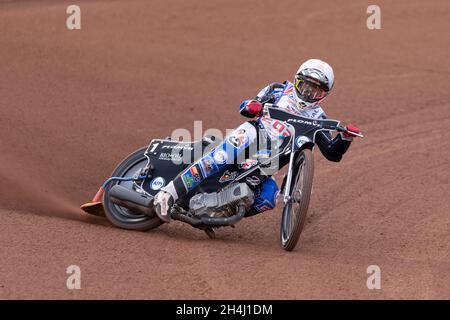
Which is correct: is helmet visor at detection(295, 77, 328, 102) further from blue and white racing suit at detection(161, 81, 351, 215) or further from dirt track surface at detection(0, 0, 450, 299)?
dirt track surface at detection(0, 0, 450, 299)

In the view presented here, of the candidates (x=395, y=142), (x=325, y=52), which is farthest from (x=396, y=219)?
(x=325, y=52)

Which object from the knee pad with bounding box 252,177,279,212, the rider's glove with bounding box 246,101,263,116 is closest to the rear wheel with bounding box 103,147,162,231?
the knee pad with bounding box 252,177,279,212

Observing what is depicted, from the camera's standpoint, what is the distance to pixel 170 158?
1119cm

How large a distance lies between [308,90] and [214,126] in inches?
222

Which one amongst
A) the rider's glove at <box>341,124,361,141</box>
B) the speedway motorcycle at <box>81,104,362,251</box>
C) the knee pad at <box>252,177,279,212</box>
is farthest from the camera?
the knee pad at <box>252,177,279,212</box>

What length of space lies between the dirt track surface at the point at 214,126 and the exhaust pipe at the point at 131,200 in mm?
328

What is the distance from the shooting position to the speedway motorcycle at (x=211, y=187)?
10.1 metres

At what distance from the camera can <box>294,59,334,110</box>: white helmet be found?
10.4m

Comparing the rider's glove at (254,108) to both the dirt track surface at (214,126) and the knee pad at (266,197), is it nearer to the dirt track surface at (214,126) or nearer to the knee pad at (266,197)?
the knee pad at (266,197)

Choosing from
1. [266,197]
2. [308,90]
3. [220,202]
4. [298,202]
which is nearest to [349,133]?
[308,90]

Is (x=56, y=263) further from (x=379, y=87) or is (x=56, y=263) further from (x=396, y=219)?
(x=379, y=87)

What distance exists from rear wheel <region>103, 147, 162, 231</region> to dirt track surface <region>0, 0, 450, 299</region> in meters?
0.16

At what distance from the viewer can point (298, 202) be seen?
10047mm

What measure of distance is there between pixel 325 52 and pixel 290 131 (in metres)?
10.1
